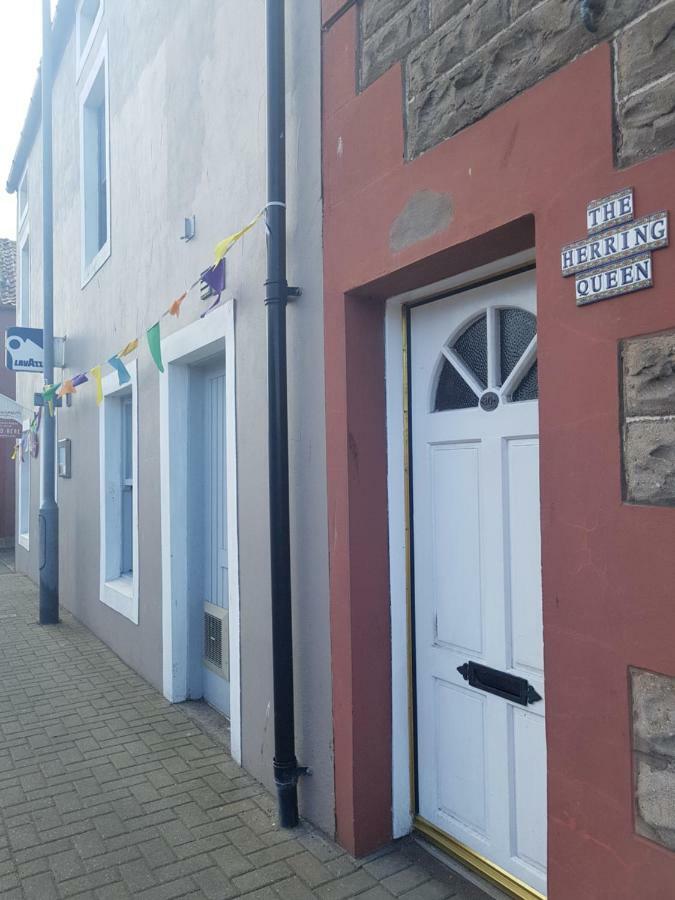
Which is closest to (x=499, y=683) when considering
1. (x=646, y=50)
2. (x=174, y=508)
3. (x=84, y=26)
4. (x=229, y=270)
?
(x=646, y=50)

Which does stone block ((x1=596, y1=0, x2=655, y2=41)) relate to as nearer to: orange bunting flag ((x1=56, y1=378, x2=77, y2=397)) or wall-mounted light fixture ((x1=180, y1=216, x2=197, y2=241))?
wall-mounted light fixture ((x1=180, y1=216, x2=197, y2=241))

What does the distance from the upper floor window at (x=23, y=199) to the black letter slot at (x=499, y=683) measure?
40.6 feet

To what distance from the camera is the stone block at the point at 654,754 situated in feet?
6.23

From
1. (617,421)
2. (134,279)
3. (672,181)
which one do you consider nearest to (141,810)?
(617,421)

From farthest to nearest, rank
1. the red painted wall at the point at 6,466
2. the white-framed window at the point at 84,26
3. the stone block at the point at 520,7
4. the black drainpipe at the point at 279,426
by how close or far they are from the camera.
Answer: the red painted wall at the point at 6,466
the white-framed window at the point at 84,26
the black drainpipe at the point at 279,426
the stone block at the point at 520,7

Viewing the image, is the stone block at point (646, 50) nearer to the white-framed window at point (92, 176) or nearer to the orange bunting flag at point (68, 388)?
the orange bunting flag at point (68, 388)

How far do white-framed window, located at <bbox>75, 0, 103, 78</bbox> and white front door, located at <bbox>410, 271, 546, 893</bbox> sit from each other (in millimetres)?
6882

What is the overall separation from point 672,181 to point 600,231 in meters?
0.23

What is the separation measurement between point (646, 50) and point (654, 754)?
192cm

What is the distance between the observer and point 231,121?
435 cm

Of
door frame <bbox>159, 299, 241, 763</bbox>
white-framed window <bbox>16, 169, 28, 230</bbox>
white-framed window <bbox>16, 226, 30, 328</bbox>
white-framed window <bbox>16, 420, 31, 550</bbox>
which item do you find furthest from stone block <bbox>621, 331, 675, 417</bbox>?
white-framed window <bbox>16, 169, 28, 230</bbox>

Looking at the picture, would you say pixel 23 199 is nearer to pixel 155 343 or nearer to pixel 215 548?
pixel 155 343

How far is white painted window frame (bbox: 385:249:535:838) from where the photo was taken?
3268 millimetres

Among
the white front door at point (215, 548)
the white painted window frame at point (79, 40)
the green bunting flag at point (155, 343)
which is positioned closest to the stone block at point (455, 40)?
the green bunting flag at point (155, 343)
